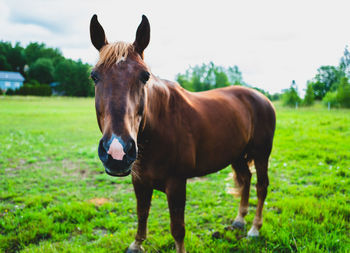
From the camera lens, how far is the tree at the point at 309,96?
75.0ft

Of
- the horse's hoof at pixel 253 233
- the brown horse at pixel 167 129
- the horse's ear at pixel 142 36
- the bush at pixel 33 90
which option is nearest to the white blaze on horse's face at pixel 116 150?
the brown horse at pixel 167 129

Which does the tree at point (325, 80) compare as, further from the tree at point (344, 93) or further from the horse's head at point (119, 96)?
the horse's head at point (119, 96)

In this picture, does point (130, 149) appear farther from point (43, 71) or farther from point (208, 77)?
point (43, 71)

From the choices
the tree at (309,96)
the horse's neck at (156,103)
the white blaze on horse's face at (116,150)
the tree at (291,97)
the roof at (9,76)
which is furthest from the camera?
the roof at (9,76)

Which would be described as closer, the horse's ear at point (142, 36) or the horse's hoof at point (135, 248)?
the horse's ear at point (142, 36)

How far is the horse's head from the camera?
5.08ft

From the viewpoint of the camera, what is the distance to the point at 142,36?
6.91ft

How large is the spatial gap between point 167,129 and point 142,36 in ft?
3.17

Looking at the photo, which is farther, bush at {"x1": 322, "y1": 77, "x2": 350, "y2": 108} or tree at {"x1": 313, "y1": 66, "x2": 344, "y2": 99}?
tree at {"x1": 313, "y1": 66, "x2": 344, "y2": 99}

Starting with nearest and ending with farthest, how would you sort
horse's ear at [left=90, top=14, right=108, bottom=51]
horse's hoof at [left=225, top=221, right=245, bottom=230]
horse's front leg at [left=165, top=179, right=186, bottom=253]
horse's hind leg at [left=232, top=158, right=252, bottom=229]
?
horse's ear at [left=90, top=14, right=108, bottom=51], horse's front leg at [left=165, top=179, right=186, bottom=253], horse's hoof at [left=225, top=221, right=245, bottom=230], horse's hind leg at [left=232, top=158, right=252, bottom=229]

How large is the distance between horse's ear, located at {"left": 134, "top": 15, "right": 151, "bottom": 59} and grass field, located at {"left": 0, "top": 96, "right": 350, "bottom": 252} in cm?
252

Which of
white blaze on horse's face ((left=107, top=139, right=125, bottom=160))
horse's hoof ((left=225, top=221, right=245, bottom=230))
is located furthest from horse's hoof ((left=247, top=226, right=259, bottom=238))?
white blaze on horse's face ((left=107, top=139, right=125, bottom=160))

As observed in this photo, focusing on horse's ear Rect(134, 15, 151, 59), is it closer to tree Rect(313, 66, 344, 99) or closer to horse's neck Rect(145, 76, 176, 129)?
horse's neck Rect(145, 76, 176, 129)

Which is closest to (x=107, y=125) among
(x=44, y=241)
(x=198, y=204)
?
(x=44, y=241)
